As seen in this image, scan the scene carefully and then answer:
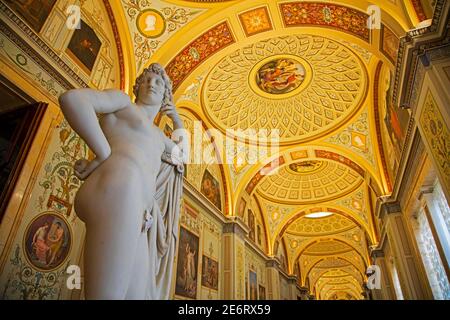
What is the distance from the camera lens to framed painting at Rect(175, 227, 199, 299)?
8852mm

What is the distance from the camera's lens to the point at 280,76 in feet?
38.4

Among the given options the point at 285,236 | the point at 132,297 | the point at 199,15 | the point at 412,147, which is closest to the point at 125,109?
the point at 132,297

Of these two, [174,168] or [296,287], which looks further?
[296,287]

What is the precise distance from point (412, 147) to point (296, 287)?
2074 centimetres

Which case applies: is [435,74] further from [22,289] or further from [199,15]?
[22,289]

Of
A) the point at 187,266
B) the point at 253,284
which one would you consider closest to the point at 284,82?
the point at 187,266

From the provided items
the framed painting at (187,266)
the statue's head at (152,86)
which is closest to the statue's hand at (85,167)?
the statue's head at (152,86)

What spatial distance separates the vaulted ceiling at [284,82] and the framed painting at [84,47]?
885 millimetres

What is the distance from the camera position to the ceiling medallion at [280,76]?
11.2 meters

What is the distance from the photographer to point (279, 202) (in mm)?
19250

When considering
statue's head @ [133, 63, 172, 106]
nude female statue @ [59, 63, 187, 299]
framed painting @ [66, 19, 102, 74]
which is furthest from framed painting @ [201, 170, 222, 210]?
nude female statue @ [59, 63, 187, 299]

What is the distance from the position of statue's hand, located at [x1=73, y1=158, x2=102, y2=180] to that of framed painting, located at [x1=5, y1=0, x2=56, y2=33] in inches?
163

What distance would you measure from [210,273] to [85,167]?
953cm

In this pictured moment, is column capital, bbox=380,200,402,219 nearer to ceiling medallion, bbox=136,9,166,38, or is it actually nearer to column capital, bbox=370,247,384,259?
column capital, bbox=370,247,384,259
